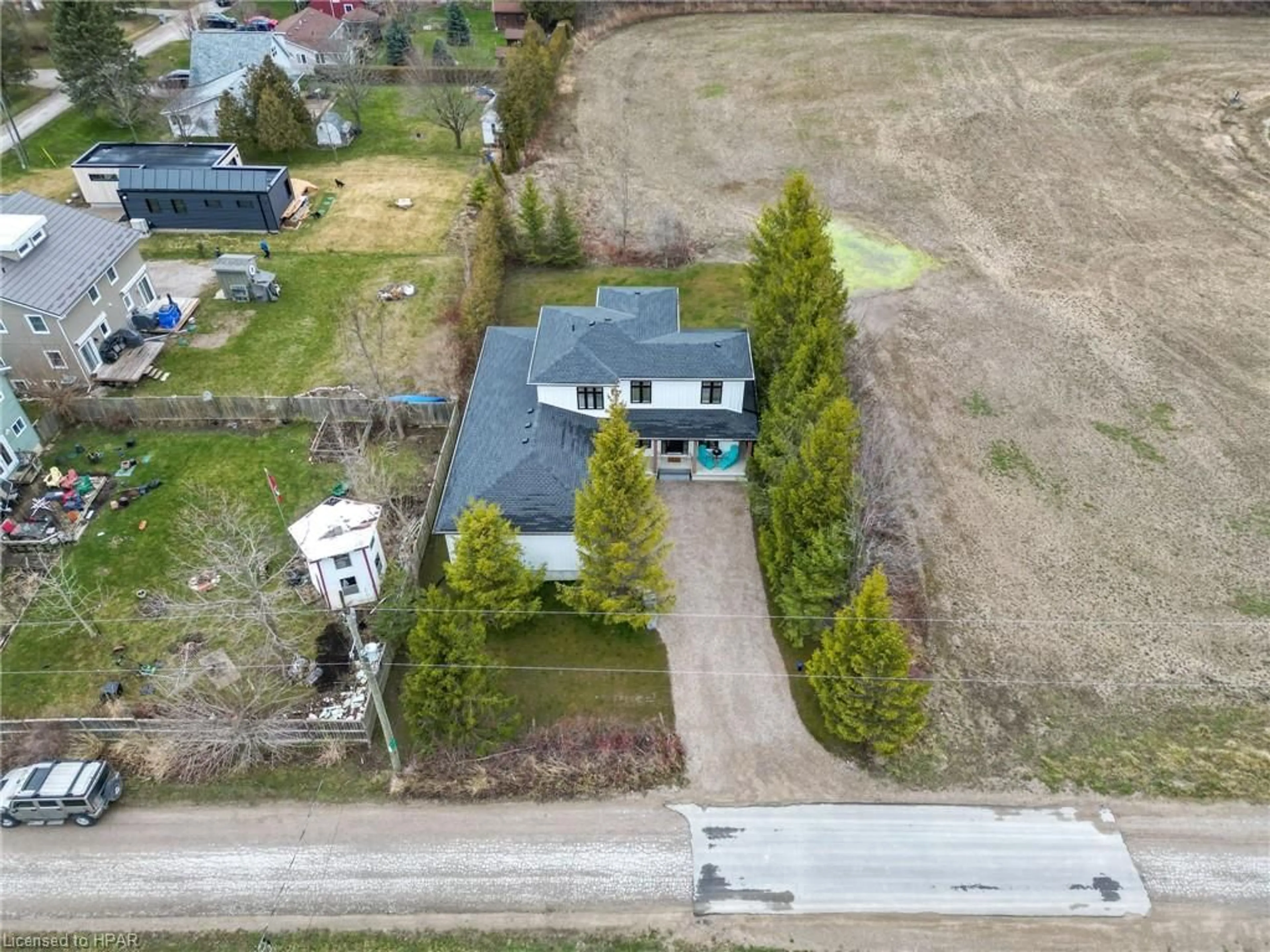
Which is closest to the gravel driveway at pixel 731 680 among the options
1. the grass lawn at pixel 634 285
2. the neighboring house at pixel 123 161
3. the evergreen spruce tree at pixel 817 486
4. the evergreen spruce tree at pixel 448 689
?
the evergreen spruce tree at pixel 817 486

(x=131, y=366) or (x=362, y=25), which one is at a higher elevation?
(x=362, y=25)

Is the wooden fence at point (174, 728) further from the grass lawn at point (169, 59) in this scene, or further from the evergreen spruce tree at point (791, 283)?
the grass lawn at point (169, 59)

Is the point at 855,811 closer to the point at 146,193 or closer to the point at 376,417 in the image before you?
the point at 376,417

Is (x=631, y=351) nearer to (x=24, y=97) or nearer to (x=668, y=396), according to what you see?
(x=668, y=396)

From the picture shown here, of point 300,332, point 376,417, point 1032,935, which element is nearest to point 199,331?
point 300,332

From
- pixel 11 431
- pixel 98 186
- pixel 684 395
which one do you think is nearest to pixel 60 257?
pixel 11 431
